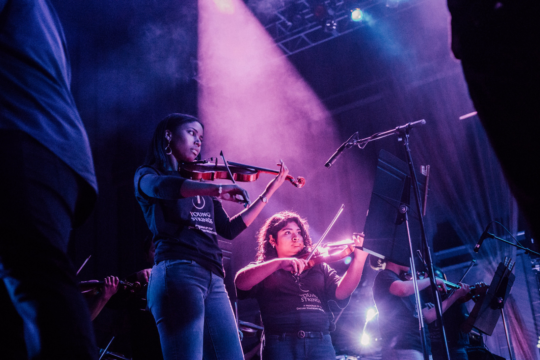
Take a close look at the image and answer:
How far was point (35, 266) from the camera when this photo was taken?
0.77 m

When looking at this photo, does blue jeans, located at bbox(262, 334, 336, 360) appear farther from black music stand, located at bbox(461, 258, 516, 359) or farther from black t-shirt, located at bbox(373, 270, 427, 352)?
black music stand, located at bbox(461, 258, 516, 359)

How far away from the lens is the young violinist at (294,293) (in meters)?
2.50

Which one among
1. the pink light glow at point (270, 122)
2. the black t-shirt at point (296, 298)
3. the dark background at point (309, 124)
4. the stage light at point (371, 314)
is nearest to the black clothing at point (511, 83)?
the black t-shirt at point (296, 298)

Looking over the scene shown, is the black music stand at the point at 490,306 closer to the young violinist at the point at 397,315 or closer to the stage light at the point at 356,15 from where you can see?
the young violinist at the point at 397,315

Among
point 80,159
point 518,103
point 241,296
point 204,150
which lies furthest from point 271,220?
point 204,150

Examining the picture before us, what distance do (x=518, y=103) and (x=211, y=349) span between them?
60.0 inches

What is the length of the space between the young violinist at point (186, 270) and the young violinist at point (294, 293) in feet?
2.30

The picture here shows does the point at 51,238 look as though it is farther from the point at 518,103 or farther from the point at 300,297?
the point at 300,297

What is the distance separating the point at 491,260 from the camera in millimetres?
6074

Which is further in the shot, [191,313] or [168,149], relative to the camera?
[168,149]

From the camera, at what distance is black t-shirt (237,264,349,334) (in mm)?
2576

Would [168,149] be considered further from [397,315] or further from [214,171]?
[397,315]

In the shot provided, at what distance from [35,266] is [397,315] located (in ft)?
9.58

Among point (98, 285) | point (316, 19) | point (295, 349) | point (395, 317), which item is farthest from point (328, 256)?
point (316, 19)
